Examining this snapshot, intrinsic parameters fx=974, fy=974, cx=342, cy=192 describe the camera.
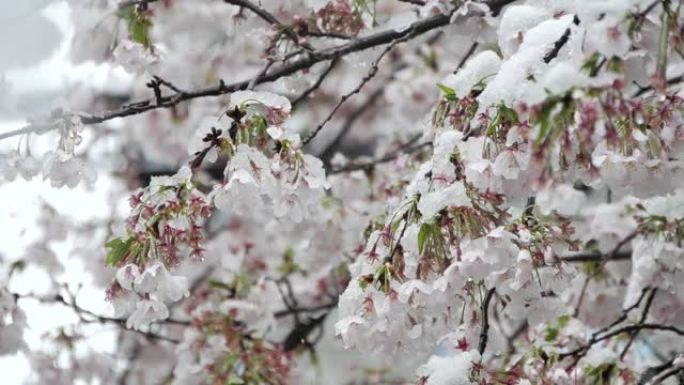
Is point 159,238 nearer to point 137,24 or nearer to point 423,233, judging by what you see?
point 423,233

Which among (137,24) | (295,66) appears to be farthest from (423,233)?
(137,24)

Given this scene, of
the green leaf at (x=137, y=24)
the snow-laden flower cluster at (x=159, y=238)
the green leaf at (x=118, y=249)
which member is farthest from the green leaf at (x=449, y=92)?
the green leaf at (x=137, y=24)

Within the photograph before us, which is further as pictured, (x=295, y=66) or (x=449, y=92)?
(x=295, y=66)

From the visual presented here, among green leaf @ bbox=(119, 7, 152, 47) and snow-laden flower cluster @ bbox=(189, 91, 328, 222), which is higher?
green leaf @ bbox=(119, 7, 152, 47)

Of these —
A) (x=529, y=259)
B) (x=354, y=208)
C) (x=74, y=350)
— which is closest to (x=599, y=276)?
(x=354, y=208)

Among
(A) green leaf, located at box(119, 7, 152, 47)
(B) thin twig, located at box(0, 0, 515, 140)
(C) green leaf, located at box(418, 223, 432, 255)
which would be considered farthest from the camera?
(A) green leaf, located at box(119, 7, 152, 47)

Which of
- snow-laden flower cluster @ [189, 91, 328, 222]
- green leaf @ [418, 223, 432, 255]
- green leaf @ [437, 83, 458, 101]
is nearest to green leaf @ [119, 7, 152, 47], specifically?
snow-laden flower cluster @ [189, 91, 328, 222]

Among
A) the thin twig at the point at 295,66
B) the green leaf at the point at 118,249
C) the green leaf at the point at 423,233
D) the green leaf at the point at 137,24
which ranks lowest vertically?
the green leaf at the point at 423,233

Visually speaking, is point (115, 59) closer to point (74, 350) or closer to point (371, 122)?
point (74, 350)

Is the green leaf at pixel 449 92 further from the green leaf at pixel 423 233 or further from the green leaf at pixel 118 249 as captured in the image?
the green leaf at pixel 118 249

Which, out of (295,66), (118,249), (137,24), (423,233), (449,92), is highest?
(137,24)

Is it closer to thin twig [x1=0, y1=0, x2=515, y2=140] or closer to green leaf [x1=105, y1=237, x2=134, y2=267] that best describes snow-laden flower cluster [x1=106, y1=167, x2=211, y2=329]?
green leaf [x1=105, y1=237, x2=134, y2=267]

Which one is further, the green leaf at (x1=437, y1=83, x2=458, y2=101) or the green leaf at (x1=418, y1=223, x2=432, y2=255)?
the green leaf at (x1=437, y1=83, x2=458, y2=101)

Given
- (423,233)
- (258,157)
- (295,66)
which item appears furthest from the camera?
(295,66)
